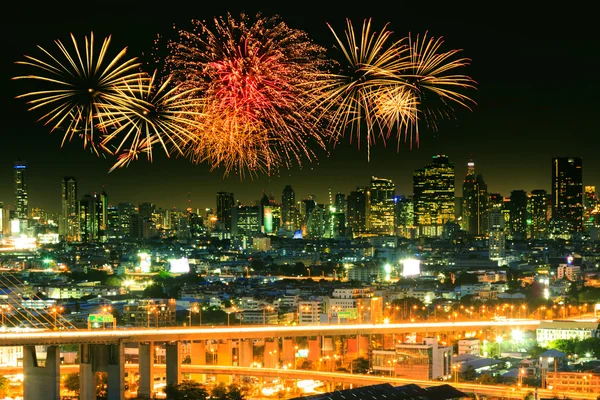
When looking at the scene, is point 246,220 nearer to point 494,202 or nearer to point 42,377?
point 494,202

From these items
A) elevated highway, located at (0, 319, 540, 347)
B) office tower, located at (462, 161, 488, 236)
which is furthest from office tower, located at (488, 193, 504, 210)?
elevated highway, located at (0, 319, 540, 347)

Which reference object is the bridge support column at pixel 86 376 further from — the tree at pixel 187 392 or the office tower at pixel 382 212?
the office tower at pixel 382 212

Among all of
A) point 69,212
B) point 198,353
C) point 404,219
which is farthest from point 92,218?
point 198,353

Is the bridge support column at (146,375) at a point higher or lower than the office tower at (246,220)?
lower

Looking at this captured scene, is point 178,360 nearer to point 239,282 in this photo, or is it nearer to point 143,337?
point 143,337

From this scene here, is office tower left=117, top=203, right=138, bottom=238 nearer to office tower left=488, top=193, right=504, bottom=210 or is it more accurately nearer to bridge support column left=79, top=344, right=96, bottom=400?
office tower left=488, top=193, right=504, bottom=210

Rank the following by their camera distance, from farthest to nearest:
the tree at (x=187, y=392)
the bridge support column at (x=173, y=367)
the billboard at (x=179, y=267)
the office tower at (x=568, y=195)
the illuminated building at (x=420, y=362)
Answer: the office tower at (x=568, y=195) → the billboard at (x=179, y=267) → the illuminated building at (x=420, y=362) → the bridge support column at (x=173, y=367) → the tree at (x=187, y=392)

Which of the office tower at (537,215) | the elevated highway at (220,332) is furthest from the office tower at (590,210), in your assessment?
the elevated highway at (220,332)
